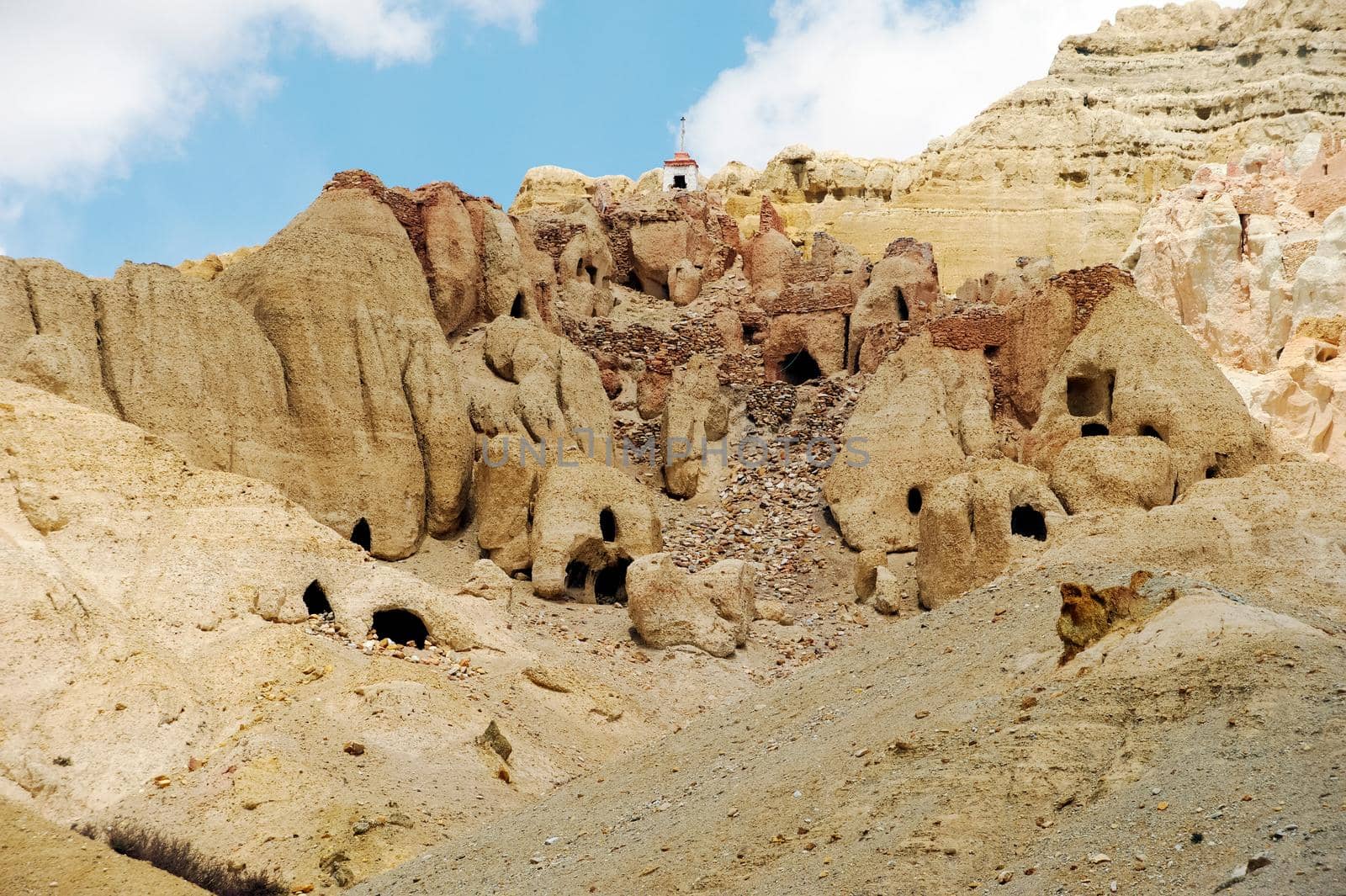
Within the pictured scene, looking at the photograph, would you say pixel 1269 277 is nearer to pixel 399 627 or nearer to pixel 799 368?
pixel 799 368

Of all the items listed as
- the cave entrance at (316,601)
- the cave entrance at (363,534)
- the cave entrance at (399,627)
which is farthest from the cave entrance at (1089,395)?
the cave entrance at (316,601)

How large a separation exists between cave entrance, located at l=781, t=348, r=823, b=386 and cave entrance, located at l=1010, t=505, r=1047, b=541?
10.8 m

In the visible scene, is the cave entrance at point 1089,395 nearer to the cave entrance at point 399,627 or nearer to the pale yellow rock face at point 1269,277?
the pale yellow rock face at point 1269,277

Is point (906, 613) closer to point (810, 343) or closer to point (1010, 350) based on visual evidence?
point (1010, 350)

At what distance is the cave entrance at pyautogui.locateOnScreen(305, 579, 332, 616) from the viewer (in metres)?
Result: 20.7

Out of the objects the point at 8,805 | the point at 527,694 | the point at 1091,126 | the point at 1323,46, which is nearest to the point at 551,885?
the point at 8,805

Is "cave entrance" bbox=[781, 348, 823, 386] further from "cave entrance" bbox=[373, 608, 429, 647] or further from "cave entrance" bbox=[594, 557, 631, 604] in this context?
"cave entrance" bbox=[373, 608, 429, 647]

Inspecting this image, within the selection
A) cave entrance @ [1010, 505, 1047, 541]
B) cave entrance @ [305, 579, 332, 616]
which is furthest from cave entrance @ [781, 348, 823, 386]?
cave entrance @ [305, 579, 332, 616]

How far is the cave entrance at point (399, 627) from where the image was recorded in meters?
21.1

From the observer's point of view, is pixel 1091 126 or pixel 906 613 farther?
pixel 1091 126

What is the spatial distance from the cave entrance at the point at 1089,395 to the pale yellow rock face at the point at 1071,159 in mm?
22341

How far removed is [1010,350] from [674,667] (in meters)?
12.4

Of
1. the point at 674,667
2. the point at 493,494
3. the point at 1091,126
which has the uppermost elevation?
the point at 1091,126

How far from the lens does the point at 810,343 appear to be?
121 ft
